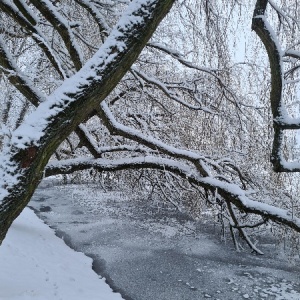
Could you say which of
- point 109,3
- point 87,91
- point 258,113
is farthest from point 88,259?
point 87,91

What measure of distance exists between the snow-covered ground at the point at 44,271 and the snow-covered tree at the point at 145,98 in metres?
1.26

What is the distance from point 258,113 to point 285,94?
1699 mm

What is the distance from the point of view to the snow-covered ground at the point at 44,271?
410 cm

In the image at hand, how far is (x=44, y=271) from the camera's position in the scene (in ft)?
16.3

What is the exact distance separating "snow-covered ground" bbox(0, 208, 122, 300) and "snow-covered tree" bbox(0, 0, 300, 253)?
1.26m

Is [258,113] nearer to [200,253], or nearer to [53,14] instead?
[200,253]

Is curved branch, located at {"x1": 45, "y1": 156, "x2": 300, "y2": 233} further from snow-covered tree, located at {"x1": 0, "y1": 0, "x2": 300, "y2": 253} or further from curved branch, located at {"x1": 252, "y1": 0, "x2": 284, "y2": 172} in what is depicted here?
curved branch, located at {"x1": 252, "y1": 0, "x2": 284, "y2": 172}

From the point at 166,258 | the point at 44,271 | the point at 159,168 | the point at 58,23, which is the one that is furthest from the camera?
the point at 166,258

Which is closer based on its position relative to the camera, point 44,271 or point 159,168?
point 159,168

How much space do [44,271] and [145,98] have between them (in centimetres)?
315

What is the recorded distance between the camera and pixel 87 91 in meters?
2.39

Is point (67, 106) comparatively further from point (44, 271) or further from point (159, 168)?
point (44, 271)

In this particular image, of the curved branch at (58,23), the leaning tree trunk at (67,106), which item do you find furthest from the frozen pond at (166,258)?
the leaning tree trunk at (67,106)

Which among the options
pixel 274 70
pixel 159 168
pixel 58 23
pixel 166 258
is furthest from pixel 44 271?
pixel 274 70
